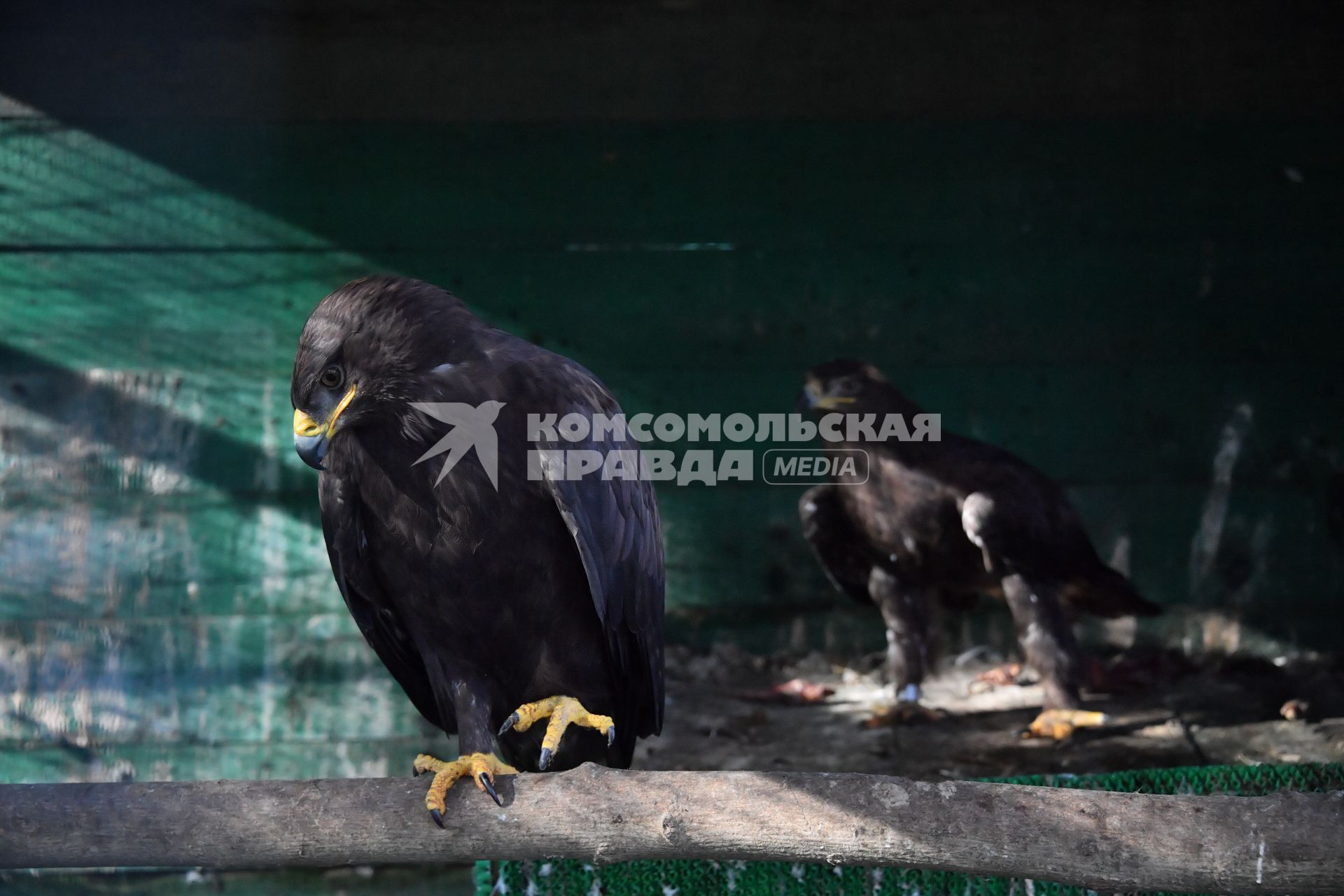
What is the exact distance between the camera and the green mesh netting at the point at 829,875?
235 centimetres

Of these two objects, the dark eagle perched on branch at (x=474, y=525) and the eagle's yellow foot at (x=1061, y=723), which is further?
the eagle's yellow foot at (x=1061, y=723)

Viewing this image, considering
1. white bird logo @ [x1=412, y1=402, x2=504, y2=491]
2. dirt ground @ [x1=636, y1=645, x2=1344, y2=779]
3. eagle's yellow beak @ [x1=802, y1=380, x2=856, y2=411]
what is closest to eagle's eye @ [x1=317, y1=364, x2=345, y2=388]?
white bird logo @ [x1=412, y1=402, x2=504, y2=491]

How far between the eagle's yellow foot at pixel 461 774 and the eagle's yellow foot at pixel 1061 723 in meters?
1.92

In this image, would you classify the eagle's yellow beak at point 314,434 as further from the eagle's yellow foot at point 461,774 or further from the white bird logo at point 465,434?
the eagle's yellow foot at point 461,774

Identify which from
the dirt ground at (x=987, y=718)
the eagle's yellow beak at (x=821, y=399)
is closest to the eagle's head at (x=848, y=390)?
the eagle's yellow beak at (x=821, y=399)

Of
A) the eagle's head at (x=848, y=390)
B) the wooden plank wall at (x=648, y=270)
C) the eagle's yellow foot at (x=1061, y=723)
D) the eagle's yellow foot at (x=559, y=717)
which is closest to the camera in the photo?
the eagle's yellow foot at (x=559, y=717)

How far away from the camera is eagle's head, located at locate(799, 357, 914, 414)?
138 inches

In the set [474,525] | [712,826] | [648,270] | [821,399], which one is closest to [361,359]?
[474,525]

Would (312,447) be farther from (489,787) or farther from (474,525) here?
(489,787)

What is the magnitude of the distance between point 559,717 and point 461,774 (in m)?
0.26

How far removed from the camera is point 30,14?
372 centimetres

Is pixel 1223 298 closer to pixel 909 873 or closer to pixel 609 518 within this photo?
pixel 909 873

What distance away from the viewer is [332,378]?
6.23 ft

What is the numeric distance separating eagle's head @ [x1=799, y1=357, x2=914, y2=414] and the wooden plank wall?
0.43 metres
